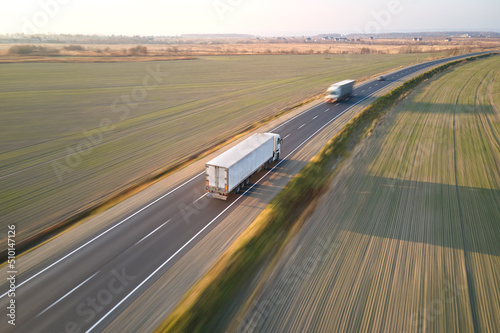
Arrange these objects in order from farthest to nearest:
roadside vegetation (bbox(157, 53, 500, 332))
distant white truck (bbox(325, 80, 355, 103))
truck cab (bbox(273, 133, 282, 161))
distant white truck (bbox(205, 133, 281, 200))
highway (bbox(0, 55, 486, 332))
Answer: distant white truck (bbox(325, 80, 355, 103)) < truck cab (bbox(273, 133, 282, 161)) < distant white truck (bbox(205, 133, 281, 200)) < highway (bbox(0, 55, 486, 332)) < roadside vegetation (bbox(157, 53, 500, 332))

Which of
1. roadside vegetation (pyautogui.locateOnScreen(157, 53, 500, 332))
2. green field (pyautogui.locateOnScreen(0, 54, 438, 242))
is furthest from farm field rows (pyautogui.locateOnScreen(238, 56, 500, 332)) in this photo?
green field (pyautogui.locateOnScreen(0, 54, 438, 242))

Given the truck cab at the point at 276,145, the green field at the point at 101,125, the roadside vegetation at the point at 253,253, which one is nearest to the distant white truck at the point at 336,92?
the green field at the point at 101,125

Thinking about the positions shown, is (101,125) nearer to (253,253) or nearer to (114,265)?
(114,265)

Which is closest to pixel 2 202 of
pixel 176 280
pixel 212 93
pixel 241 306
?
pixel 176 280

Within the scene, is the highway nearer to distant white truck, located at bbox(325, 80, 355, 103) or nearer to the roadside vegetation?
the roadside vegetation

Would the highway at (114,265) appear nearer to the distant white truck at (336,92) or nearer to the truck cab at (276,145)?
the truck cab at (276,145)

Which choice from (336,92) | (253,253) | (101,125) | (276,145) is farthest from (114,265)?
(336,92)
